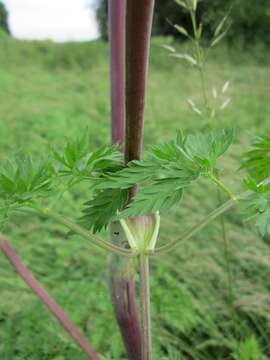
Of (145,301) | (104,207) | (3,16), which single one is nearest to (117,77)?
(104,207)

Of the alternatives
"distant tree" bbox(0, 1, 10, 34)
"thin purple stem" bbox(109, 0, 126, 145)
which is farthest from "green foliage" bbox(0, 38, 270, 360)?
"distant tree" bbox(0, 1, 10, 34)

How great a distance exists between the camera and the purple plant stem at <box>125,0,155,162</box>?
546mm

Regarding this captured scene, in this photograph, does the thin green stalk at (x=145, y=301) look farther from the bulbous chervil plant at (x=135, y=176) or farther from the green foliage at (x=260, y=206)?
the green foliage at (x=260, y=206)

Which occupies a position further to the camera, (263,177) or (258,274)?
(258,274)

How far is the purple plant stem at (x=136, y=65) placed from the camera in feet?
1.79

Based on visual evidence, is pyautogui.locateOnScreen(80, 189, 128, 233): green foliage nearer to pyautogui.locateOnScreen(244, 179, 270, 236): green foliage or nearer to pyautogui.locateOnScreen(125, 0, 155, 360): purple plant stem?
pyautogui.locateOnScreen(125, 0, 155, 360): purple plant stem

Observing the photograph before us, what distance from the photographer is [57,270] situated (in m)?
1.95

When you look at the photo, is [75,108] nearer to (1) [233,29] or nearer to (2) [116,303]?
(2) [116,303]

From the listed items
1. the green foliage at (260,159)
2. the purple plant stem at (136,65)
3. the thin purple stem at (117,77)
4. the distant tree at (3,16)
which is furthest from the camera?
the distant tree at (3,16)

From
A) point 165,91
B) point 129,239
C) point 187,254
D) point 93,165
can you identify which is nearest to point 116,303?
point 129,239

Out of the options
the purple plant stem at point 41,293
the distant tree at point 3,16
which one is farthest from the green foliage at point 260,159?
the distant tree at point 3,16

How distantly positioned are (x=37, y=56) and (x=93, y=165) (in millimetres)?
8968

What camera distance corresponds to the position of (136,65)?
1.97ft

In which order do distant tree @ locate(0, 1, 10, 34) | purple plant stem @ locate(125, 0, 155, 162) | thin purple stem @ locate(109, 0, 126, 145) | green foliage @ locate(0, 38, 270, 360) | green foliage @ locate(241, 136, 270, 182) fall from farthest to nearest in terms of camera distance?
distant tree @ locate(0, 1, 10, 34), green foliage @ locate(0, 38, 270, 360), thin purple stem @ locate(109, 0, 126, 145), green foliage @ locate(241, 136, 270, 182), purple plant stem @ locate(125, 0, 155, 162)
